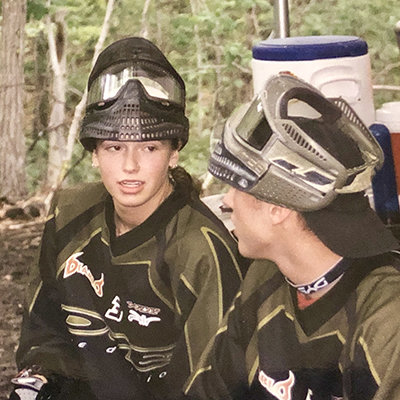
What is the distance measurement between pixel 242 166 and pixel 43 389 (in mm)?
Result: 916

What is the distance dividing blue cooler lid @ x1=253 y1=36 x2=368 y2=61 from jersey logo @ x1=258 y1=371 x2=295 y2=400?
41.7 inches

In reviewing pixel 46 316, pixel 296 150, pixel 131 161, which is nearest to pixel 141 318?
pixel 46 316

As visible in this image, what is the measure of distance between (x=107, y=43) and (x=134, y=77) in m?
0.77

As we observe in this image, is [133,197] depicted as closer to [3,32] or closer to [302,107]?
[302,107]

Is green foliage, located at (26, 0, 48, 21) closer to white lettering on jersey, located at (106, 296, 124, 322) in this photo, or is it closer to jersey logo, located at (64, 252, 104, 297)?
jersey logo, located at (64, 252, 104, 297)

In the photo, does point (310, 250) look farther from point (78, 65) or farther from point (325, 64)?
point (78, 65)

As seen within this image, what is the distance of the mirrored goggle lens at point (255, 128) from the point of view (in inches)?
59.4

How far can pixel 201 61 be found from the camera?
9.03 ft

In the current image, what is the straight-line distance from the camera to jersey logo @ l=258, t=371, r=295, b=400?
1.56m

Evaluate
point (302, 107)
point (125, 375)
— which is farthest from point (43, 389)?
point (302, 107)

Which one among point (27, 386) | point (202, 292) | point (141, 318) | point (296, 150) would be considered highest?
point (296, 150)

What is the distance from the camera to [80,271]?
2.13 m

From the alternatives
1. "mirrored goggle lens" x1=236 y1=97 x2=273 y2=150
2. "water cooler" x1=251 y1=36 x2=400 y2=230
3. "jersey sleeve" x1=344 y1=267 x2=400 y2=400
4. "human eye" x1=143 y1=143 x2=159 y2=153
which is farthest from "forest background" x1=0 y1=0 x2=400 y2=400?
"jersey sleeve" x1=344 y1=267 x2=400 y2=400

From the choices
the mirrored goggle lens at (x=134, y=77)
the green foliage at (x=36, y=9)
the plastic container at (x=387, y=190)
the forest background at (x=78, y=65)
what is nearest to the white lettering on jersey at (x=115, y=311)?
the mirrored goggle lens at (x=134, y=77)
